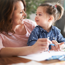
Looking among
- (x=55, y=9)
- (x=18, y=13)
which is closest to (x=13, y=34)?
(x=18, y=13)

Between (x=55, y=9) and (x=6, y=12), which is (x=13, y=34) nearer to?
(x=6, y=12)

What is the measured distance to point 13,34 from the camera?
22.0 inches

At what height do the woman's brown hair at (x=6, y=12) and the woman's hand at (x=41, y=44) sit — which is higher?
the woman's brown hair at (x=6, y=12)

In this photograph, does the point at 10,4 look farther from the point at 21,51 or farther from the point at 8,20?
the point at 21,51

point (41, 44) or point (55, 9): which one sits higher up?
point (55, 9)

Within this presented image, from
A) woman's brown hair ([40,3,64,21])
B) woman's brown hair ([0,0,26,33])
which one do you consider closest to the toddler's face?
woman's brown hair ([40,3,64,21])

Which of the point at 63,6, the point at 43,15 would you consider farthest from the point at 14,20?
the point at 63,6

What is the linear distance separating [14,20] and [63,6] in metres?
0.32

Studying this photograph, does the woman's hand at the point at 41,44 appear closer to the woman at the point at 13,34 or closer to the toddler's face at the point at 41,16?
the woman at the point at 13,34

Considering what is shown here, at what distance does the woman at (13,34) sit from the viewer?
45 cm

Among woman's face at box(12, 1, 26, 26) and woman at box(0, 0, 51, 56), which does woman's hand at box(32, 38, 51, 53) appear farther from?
woman's face at box(12, 1, 26, 26)

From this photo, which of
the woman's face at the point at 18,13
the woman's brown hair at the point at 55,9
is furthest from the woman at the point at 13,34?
the woman's brown hair at the point at 55,9

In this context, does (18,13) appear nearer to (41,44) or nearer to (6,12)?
(6,12)

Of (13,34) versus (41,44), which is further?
(13,34)
